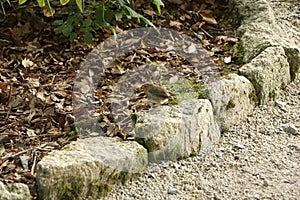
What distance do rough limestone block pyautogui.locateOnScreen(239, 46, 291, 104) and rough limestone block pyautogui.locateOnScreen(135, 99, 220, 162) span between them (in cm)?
35

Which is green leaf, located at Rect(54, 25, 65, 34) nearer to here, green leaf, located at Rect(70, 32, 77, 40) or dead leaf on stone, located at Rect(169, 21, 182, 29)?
green leaf, located at Rect(70, 32, 77, 40)

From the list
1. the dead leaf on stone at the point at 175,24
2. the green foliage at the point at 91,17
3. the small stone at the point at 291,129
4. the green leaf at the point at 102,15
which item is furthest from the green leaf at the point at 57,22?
the small stone at the point at 291,129

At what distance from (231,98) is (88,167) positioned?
30.3 inches

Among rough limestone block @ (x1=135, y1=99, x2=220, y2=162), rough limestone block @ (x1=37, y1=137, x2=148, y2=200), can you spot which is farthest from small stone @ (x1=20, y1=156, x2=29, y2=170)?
rough limestone block @ (x1=135, y1=99, x2=220, y2=162)

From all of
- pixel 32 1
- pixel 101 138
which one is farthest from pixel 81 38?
pixel 101 138

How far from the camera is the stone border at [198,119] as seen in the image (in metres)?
1.84

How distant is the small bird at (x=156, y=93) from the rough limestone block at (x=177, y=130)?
0.11 meters

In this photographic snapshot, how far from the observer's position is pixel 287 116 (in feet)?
8.14

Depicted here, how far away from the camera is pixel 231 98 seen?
7.79 feet

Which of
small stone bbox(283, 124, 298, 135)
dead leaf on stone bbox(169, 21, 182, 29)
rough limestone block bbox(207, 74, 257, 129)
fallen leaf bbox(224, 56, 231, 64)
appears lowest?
small stone bbox(283, 124, 298, 135)

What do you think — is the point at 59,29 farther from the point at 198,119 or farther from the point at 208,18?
the point at 208,18

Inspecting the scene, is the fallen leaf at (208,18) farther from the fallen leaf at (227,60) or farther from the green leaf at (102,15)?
the green leaf at (102,15)

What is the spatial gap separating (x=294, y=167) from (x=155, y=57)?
812mm

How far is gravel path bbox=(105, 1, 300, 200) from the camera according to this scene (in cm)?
200
